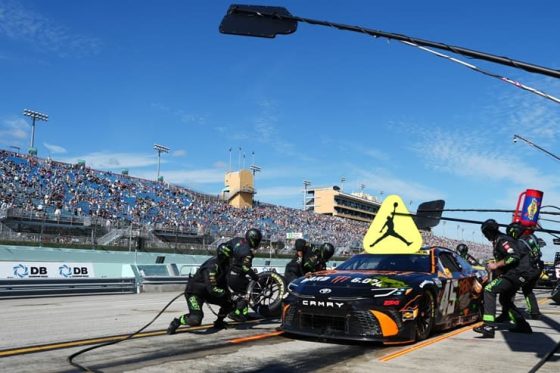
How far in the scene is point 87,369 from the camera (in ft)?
16.0

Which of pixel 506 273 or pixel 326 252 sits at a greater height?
pixel 326 252

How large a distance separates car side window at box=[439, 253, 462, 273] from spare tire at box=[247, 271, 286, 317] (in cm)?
264

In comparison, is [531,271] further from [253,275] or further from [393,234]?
[253,275]

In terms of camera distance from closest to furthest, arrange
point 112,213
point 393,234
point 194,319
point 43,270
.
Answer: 1. point 194,319
2. point 393,234
3. point 43,270
4. point 112,213

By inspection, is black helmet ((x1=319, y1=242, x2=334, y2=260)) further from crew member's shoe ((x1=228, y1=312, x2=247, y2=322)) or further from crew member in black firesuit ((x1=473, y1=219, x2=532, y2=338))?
crew member in black firesuit ((x1=473, y1=219, x2=532, y2=338))

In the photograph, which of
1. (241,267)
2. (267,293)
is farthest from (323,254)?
(241,267)

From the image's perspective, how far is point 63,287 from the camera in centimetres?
1505

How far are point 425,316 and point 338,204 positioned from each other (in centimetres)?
12065

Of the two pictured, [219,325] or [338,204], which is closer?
[219,325]

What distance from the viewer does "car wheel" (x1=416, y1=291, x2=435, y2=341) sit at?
674 cm

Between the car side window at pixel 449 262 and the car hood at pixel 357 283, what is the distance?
0.87m

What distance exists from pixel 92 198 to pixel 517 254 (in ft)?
129

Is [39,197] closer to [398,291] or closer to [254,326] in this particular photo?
[254,326]

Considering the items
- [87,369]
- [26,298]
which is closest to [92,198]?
[26,298]
